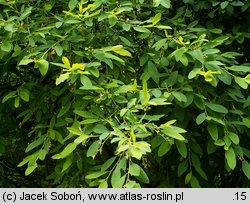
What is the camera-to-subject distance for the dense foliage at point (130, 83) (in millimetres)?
1810

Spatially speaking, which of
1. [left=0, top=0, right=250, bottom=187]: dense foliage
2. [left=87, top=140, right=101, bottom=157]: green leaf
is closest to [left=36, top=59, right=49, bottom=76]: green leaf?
[left=0, top=0, right=250, bottom=187]: dense foliage

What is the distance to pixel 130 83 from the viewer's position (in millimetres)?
2076

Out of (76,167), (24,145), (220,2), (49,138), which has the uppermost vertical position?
(220,2)

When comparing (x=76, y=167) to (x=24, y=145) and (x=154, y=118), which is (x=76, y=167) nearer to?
(x=154, y=118)

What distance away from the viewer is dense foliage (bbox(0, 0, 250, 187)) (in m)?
1.81

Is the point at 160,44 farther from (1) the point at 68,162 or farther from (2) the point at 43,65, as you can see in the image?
(1) the point at 68,162

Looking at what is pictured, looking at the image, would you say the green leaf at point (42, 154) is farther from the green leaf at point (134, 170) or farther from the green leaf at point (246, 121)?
the green leaf at point (246, 121)

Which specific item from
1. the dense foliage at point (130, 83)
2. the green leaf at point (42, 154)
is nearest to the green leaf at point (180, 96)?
the dense foliage at point (130, 83)

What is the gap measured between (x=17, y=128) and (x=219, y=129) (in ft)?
5.06

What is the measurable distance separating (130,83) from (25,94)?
0.55 meters

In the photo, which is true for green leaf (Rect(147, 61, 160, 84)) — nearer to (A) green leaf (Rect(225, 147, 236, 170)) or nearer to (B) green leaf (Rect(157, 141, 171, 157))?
(B) green leaf (Rect(157, 141, 171, 157))

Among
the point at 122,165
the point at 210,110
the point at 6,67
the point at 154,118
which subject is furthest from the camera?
the point at 6,67

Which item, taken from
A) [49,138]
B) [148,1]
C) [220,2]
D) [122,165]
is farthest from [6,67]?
[220,2]

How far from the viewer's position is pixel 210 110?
6.52 ft
